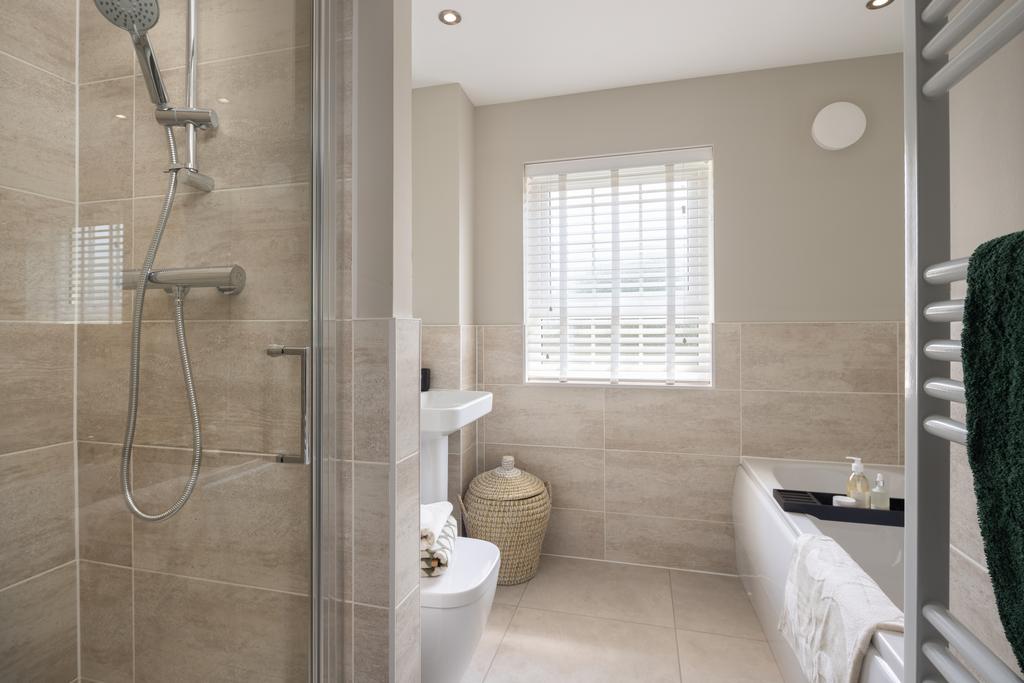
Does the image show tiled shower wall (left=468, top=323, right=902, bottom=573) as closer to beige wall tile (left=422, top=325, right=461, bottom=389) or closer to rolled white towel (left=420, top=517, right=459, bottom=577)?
beige wall tile (left=422, top=325, right=461, bottom=389)

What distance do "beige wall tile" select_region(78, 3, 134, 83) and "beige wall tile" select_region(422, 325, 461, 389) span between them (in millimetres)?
1744

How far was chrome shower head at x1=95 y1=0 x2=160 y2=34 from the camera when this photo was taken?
82 cm

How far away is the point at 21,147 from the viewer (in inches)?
29.1

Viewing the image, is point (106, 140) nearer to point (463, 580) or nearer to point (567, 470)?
point (463, 580)

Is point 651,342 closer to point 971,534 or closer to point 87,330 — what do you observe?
point 971,534

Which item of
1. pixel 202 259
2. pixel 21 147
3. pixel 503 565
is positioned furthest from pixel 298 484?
pixel 503 565

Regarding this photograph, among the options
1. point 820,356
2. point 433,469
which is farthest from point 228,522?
point 820,356

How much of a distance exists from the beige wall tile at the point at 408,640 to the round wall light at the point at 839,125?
8.41 ft

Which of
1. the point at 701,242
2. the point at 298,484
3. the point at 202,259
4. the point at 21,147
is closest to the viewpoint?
the point at 21,147

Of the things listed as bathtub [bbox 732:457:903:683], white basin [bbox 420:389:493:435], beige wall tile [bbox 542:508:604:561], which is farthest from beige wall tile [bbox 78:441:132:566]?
beige wall tile [bbox 542:508:604:561]

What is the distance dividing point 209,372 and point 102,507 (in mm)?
291

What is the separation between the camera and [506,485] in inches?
93.3

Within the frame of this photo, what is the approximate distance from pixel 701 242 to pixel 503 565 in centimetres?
190

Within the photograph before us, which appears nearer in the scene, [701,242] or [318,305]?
[318,305]
